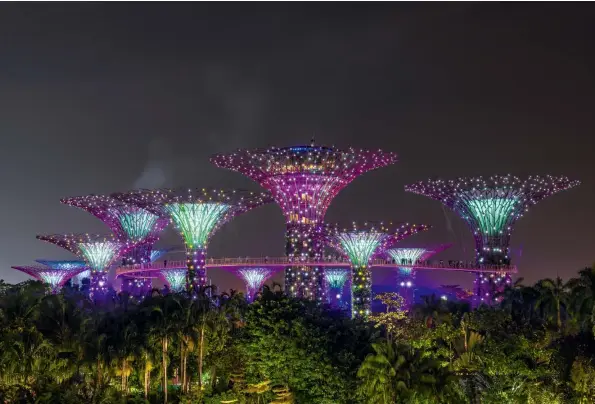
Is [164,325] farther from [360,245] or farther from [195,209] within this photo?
[360,245]

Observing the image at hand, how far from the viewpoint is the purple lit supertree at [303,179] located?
47875 mm

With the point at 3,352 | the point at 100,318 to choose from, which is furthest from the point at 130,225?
the point at 3,352

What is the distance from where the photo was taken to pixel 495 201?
48.3 meters

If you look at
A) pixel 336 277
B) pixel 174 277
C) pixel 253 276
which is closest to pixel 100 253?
pixel 174 277

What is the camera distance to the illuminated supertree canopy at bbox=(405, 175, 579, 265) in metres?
47.8

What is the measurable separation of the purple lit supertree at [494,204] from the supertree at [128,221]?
2512cm

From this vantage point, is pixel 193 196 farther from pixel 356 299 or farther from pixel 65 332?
pixel 65 332

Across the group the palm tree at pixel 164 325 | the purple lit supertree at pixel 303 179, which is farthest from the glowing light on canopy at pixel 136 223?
the palm tree at pixel 164 325

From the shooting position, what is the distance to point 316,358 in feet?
86.6

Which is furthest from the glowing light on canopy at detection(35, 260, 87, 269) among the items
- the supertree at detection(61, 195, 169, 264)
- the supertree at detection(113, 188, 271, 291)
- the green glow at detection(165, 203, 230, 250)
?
the green glow at detection(165, 203, 230, 250)

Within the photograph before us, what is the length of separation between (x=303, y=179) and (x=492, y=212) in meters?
14.0

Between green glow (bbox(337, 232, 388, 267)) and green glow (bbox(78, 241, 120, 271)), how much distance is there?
22.3 m

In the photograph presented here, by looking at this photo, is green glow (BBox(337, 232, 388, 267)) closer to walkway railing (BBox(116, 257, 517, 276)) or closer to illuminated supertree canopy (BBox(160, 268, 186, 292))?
walkway railing (BBox(116, 257, 517, 276))

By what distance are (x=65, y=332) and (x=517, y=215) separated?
3432 centimetres
